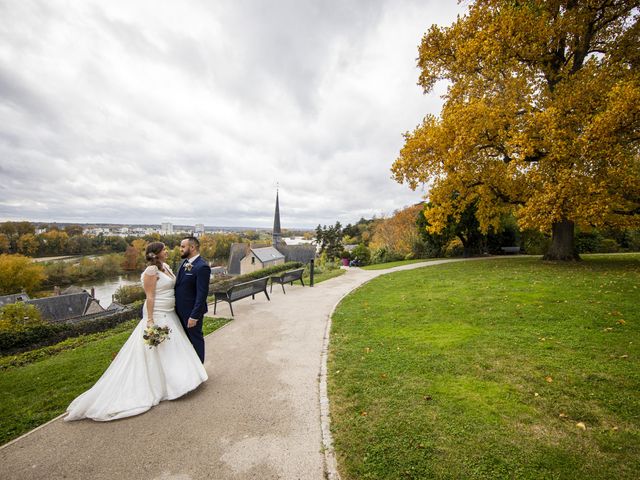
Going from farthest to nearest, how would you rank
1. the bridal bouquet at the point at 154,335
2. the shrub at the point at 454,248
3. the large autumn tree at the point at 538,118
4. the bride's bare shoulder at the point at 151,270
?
the shrub at the point at 454,248
the large autumn tree at the point at 538,118
the bride's bare shoulder at the point at 151,270
the bridal bouquet at the point at 154,335

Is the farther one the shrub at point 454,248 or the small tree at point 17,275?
the small tree at point 17,275

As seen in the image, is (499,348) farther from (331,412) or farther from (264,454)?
(264,454)

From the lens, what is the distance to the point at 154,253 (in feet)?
13.7

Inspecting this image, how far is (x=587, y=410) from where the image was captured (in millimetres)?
3158

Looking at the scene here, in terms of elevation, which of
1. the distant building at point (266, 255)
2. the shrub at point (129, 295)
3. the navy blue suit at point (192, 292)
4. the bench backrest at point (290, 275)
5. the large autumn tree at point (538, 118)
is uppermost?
the large autumn tree at point (538, 118)

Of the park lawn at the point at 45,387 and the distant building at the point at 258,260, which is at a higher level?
the park lawn at the point at 45,387

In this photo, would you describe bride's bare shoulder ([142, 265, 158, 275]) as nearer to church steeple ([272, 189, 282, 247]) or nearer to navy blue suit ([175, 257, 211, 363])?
navy blue suit ([175, 257, 211, 363])

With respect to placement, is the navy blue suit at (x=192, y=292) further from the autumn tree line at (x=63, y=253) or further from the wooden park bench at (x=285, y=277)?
the autumn tree line at (x=63, y=253)

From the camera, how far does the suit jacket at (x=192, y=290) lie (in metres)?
4.24

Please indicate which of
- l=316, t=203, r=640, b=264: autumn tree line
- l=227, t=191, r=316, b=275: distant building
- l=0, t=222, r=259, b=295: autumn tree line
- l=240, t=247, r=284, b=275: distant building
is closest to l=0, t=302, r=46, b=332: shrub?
l=240, t=247, r=284, b=275: distant building

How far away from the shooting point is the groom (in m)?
4.25

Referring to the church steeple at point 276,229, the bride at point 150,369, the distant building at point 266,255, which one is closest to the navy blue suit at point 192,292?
the bride at point 150,369

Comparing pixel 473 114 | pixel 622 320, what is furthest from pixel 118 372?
pixel 473 114

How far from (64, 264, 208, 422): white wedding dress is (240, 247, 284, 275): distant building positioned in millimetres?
33233
